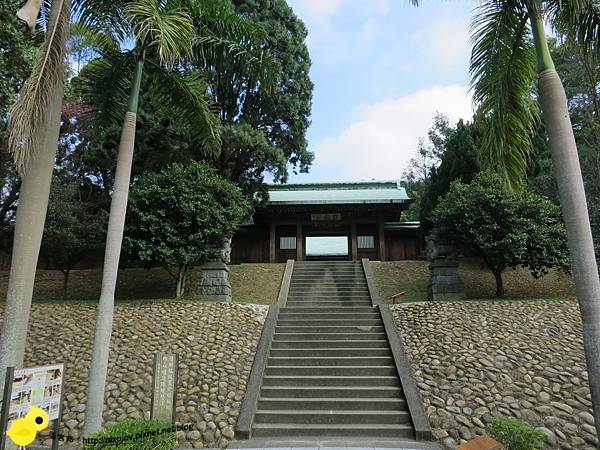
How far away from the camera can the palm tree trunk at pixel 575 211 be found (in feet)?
14.6

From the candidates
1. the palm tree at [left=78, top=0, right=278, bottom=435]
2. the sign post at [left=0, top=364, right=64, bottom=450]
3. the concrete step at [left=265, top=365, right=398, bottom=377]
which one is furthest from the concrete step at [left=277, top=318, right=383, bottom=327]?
the sign post at [left=0, top=364, right=64, bottom=450]

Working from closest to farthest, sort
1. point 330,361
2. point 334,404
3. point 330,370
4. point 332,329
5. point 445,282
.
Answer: point 334,404 → point 330,370 → point 330,361 → point 332,329 → point 445,282

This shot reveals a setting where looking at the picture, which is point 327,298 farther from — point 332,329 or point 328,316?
point 332,329

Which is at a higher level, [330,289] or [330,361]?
[330,289]

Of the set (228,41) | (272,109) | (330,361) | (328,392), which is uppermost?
(272,109)

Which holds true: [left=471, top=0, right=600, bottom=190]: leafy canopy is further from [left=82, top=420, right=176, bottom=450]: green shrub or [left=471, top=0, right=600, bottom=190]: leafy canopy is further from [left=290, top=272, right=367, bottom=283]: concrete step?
[left=290, top=272, right=367, bottom=283]: concrete step

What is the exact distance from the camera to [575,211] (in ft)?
15.3

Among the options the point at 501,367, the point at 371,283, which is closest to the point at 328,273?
the point at 371,283

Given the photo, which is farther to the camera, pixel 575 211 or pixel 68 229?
pixel 68 229

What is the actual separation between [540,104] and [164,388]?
662 cm

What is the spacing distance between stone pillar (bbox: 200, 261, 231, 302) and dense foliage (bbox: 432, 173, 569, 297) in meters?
6.82

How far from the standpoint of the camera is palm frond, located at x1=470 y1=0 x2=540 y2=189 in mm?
6105

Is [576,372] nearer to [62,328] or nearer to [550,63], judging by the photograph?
[550,63]

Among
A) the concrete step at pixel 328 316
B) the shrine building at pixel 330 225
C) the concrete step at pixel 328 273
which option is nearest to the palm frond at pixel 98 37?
the concrete step at pixel 328 316
